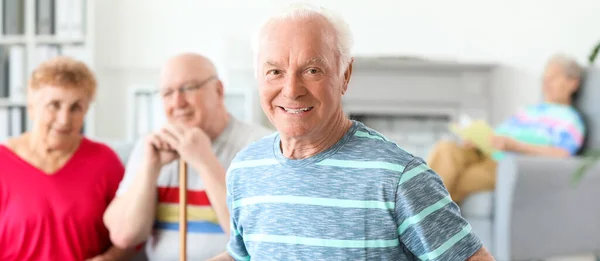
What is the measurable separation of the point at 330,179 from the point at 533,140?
8.82 feet

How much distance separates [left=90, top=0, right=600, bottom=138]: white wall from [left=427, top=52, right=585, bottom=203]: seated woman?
1.64 metres

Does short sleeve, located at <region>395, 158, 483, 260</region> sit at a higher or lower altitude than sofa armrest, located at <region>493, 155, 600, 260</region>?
higher

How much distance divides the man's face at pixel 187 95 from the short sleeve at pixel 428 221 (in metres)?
0.97

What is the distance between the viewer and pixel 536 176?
2.96 m

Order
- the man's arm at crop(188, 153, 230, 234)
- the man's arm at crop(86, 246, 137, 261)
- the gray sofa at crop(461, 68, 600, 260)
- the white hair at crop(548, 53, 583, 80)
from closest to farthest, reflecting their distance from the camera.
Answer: the man's arm at crop(188, 153, 230, 234) < the man's arm at crop(86, 246, 137, 261) < the gray sofa at crop(461, 68, 600, 260) < the white hair at crop(548, 53, 583, 80)

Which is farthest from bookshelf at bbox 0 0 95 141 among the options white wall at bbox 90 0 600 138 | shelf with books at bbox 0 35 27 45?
white wall at bbox 90 0 600 138

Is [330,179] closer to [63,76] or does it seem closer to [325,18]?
[325,18]

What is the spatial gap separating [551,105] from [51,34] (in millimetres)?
3020

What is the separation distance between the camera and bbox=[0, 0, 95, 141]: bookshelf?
15.1ft

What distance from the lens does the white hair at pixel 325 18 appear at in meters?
1.02

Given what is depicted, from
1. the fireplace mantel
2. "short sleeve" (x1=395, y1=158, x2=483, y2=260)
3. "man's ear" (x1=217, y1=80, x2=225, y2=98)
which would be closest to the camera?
"short sleeve" (x1=395, y1=158, x2=483, y2=260)

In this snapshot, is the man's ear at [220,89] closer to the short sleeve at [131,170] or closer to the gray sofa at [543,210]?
the short sleeve at [131,170]

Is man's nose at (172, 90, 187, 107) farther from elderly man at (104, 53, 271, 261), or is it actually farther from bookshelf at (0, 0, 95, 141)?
bookshelf at (0, 0, 95, 141)

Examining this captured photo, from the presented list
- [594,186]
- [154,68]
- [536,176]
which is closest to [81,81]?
[536,176]
